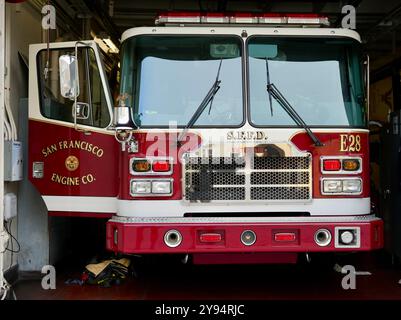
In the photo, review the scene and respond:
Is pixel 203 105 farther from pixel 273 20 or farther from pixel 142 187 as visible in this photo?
pixel 273 20

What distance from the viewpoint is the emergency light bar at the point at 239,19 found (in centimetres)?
491

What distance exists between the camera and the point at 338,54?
4934 millimetres

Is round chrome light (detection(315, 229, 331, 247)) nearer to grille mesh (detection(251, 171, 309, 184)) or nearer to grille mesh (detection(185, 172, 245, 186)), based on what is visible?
grille mesh (detection(251, 171, 309, 184))

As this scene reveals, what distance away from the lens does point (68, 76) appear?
15.1ft

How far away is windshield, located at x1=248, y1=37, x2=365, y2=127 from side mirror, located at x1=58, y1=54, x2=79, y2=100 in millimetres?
1590

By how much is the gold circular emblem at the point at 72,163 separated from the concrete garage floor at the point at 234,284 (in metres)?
1.29

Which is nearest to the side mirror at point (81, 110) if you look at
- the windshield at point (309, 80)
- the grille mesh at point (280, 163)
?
the windshield at point (309, 80)

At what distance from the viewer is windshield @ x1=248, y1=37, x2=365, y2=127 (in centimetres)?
477

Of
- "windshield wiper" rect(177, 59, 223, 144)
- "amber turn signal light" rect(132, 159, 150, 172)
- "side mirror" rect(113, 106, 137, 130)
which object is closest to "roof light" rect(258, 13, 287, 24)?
"windshield wiper" rect(177, 59, 223, 144)

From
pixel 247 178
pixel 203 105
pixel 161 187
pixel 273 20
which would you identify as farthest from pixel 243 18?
pixel 161 187

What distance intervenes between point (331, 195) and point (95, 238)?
4317 mm

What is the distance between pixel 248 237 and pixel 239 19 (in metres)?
2.06

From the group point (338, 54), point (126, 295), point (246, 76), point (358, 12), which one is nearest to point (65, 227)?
point (126, 295)

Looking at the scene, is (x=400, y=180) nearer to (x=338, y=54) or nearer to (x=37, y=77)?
(x=338, y=54)
